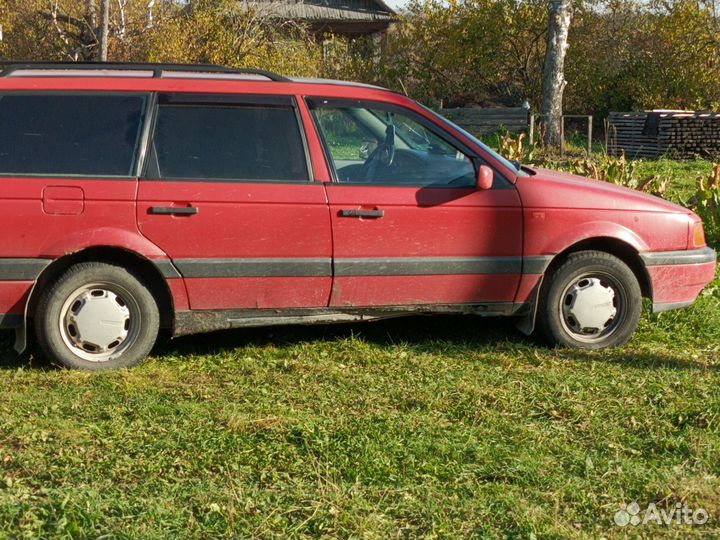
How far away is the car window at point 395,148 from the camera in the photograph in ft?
19.8

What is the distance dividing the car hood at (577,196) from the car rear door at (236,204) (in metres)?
1.29

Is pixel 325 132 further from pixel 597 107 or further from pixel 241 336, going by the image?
pixel 597 107

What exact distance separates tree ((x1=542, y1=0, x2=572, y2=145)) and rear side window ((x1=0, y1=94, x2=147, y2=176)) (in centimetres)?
1341

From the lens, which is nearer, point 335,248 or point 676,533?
point 676,533

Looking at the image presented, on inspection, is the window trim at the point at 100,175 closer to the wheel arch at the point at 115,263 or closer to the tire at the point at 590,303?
the wheel arch at the point at 115,263

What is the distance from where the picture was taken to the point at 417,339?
6.54m

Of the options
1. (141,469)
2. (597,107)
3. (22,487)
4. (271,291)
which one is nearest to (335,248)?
(271,291)

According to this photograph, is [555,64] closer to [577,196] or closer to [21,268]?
[577,196]

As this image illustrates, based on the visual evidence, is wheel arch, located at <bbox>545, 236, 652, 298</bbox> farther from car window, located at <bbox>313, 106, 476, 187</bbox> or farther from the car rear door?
the car rear door

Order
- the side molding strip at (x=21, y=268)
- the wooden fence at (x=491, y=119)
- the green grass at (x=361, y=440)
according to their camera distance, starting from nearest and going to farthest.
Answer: the green grass at (x=361, y=440), the side molding strip at (x=21, y=268), the wooden fence at (x=491, y=119)

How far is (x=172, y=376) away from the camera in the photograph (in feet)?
18.7

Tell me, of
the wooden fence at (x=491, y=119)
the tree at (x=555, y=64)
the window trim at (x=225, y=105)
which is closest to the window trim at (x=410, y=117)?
the window trim at (x=225, y=105)

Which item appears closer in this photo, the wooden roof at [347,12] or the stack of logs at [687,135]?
the stack of logs at [687,135]

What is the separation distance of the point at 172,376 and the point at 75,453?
133 centimetres
